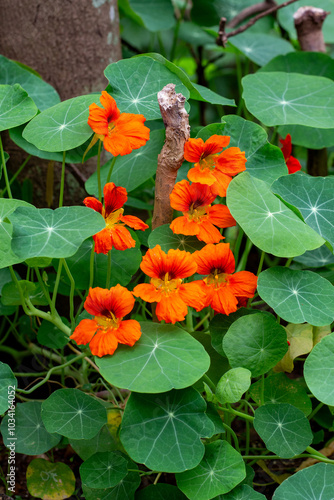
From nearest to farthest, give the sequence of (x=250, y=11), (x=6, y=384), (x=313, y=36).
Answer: (x=6, y=384)
(x=313, y=36)
(x=250, y=11)

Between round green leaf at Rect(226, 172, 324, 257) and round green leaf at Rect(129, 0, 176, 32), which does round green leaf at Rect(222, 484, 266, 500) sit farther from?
round green leaf at Rect(129, 0, 176, 32)

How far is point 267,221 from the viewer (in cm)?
115

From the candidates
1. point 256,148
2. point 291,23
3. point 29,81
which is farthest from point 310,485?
point 291,23

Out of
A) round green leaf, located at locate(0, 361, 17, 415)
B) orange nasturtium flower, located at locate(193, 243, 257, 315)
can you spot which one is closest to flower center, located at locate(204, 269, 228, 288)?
orange nasturtium flower, located at locate(193, 243, 257, 315)

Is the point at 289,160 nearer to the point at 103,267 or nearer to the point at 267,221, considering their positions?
the point at 267,221

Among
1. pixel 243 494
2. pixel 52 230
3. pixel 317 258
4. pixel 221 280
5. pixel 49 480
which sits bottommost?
pixel 49 480

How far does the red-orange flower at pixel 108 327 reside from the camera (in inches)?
41.7

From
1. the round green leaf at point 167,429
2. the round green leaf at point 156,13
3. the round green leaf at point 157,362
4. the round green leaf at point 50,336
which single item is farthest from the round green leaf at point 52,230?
the round green leaf at point 156,13

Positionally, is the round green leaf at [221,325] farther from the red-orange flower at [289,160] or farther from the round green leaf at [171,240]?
the red-orange flower at [289,160]

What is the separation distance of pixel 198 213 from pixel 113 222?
0.21 m

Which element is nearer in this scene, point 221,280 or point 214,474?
point 214,474

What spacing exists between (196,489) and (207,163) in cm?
77

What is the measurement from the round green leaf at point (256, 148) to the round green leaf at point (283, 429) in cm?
62

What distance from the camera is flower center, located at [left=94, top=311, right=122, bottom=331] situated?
1111 millimetres
